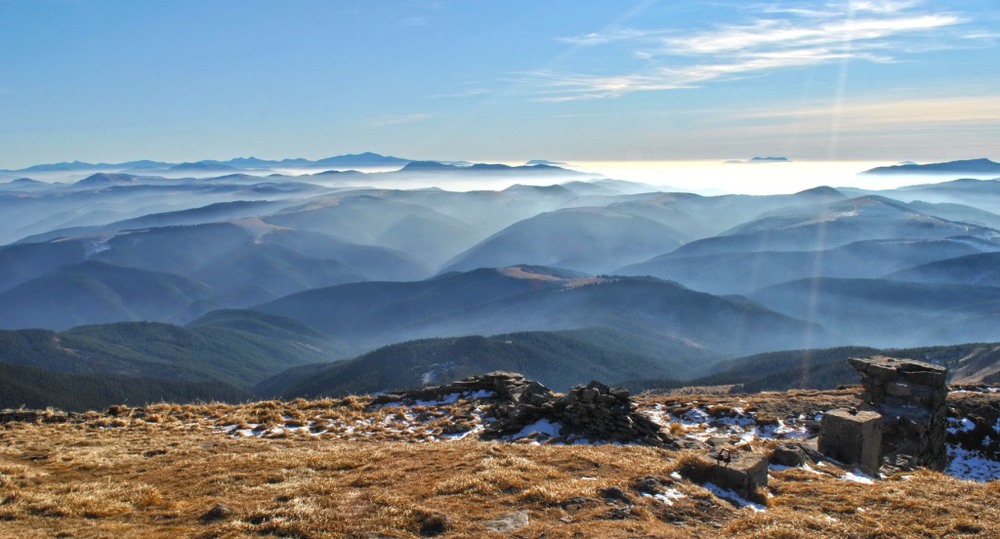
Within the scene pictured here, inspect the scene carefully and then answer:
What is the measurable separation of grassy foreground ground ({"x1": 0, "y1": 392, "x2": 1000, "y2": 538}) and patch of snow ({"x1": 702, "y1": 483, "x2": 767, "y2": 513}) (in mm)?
278

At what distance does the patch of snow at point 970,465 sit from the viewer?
80.1ft

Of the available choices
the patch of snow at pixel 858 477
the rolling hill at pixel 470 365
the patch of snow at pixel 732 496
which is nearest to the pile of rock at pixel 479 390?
the patch of snow at pixel 858 477

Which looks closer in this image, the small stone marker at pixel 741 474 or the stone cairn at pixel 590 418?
the small stone marker at pixel 741 474

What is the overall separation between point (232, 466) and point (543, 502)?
29.0ft

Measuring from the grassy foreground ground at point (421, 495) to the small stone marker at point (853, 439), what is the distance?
1.67 meters

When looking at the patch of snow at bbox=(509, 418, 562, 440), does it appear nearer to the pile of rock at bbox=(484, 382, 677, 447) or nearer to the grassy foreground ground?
the pile of rock at bbox=(484, 382, 677, 447)

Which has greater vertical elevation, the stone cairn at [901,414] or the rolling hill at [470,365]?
the stone cairn at [901,414]

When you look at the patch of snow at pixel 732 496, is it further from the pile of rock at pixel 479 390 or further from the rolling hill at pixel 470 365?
the rolling hill at pixel 470 365

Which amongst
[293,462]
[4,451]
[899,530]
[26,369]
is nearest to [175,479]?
[293,462]

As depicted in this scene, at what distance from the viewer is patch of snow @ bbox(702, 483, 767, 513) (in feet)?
44.5

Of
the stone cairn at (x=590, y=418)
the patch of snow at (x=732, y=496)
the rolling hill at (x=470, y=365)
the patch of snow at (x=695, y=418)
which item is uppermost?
the patch of snow at (x=732, y=496)

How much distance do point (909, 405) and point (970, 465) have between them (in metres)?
3.78

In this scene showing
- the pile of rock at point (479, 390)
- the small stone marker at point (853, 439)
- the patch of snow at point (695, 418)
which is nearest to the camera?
the small stone marker at point (853, 439)

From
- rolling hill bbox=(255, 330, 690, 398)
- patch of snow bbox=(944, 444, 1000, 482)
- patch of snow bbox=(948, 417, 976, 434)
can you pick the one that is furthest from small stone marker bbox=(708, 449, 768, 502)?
rolling hill bbox=(255, 330, 690, 398)
